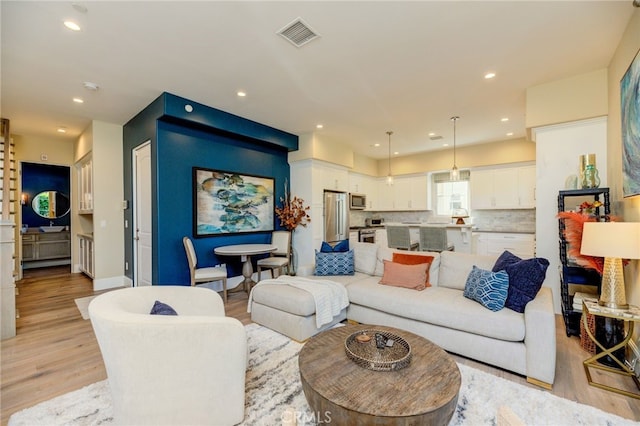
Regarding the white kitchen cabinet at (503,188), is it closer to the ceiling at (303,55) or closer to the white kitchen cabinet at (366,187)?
the ceiling at (303,55)

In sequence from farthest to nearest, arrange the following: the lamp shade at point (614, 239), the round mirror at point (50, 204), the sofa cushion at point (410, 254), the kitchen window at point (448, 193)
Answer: the round mirror at point (50, 204) → the kitchen window at point (448, 193) → the sofa cushion at point (410, 254) → the lamp shade at point (614, 239)

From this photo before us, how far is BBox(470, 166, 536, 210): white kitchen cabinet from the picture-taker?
591cm

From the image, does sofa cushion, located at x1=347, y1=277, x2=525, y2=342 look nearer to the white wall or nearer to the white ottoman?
the white ottoman

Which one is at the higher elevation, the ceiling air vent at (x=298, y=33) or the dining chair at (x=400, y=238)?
the ceiling air vent at (x=298, y=33)

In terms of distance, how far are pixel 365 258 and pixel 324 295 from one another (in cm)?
106

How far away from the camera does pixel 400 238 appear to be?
5383 millimetres

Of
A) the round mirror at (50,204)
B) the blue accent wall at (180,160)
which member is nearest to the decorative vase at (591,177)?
the blue accent wall at (180,160)

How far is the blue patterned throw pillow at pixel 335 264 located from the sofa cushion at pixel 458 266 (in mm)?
1089

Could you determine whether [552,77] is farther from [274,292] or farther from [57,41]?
[57,41]

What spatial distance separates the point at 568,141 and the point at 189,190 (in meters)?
5.12

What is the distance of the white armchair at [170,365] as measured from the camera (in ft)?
4.55

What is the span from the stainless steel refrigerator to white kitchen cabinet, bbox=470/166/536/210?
3.04 metres

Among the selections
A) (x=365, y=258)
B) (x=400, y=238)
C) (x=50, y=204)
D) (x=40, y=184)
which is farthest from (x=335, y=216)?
(x=40, y=184)

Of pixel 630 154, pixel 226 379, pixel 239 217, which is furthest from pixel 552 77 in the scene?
pixel 239 217
